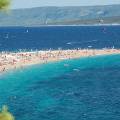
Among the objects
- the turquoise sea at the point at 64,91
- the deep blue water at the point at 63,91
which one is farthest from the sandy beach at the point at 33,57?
the deep blue water at the point at 63,91

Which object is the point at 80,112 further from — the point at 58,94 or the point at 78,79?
the point at 78,79

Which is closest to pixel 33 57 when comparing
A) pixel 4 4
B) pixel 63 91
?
pixel 63 91

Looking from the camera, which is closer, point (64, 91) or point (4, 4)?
point (4, 4)

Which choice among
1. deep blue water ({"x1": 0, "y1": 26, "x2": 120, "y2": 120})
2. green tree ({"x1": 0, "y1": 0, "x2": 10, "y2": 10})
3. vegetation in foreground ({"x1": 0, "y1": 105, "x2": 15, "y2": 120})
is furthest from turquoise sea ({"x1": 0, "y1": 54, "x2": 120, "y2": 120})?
green tree ({"x1": 0, "y1": 0, "x2": 10, "y2": 10})

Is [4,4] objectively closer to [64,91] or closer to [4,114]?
[4,114]

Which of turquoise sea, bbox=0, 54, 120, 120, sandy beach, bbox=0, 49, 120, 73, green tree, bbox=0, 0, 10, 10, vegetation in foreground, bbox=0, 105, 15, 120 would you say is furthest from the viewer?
sandy beach, bbox=0, 49, 120, 73

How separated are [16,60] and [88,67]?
1350 centimetres

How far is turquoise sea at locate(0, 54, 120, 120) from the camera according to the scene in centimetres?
3959

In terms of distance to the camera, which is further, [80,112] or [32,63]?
[32,63]

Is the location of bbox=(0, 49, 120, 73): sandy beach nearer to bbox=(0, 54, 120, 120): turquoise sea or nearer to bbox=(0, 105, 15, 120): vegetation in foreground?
bbox=(0, 54, 120, 120): turquoise sea

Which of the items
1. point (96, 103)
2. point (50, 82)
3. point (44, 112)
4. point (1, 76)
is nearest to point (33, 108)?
point (44, 112)

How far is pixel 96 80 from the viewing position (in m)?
63.2

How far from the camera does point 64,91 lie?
5400cm

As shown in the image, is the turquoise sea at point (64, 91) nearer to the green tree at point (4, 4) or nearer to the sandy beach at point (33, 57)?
the sandy beach at point (33, 57)
